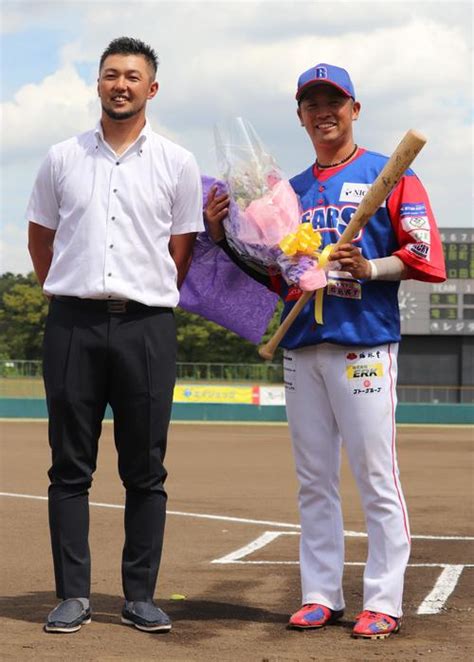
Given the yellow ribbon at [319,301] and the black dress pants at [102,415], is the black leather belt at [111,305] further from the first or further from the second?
the yellow ribbon at [319,301]

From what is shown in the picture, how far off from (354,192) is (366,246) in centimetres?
23

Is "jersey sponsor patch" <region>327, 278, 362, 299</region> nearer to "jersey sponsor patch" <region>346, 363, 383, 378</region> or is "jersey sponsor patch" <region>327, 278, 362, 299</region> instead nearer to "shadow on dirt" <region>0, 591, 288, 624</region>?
"jersey sponsor patch" <region>346, 363, 383, 378</region>

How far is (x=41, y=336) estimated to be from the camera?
273 ft

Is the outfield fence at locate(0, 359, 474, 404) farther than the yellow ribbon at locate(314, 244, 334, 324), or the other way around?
the outfield fence at locate(0, 359, 474, 404)

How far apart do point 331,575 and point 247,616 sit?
0.48 metres

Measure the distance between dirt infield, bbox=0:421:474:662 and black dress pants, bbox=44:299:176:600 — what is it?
33cm

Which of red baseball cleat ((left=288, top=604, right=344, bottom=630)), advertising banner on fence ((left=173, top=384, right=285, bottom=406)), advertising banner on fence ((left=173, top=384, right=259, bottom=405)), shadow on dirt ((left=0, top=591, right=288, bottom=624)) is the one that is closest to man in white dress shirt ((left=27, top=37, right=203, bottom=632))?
shadow on dirt ((left=0, top=591, right=288, bottom=624))

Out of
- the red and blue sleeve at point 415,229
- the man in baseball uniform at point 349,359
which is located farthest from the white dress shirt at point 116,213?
the red and blue sleeve at point 415,229

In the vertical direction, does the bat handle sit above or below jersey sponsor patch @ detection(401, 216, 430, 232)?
below

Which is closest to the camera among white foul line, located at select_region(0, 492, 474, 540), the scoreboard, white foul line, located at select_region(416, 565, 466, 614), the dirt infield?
the dirt infield

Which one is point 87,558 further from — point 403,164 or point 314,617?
point 403,164

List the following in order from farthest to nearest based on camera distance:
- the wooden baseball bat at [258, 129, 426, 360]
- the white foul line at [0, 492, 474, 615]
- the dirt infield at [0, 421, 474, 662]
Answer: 1. the white foul line at [0, 492, 474, 615]
2. the wooden baseball bat at [258, 129, 426, 360]
3. the dirt infield at [0, 421, 474, 662]

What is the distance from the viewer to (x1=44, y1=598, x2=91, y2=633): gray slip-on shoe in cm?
454

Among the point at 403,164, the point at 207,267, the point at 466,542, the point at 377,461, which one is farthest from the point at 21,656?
the point at 466,542
